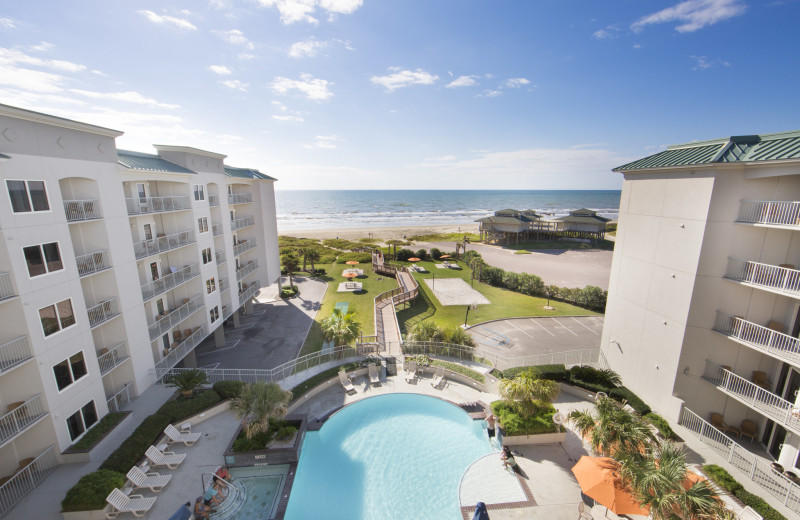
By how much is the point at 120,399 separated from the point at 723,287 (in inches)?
1090

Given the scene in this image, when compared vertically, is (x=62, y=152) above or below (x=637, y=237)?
above

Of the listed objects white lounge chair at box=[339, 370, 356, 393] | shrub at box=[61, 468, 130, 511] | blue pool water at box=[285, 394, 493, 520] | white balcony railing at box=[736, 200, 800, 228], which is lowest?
blue pool water at box=[285, 394, 493, 520]

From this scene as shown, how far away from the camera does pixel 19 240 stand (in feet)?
37.0

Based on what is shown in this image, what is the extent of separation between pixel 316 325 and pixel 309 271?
19012mm

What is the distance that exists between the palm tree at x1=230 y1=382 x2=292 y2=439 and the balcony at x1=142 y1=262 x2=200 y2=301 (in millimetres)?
7981

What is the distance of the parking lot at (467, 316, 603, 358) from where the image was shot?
79.0 feet

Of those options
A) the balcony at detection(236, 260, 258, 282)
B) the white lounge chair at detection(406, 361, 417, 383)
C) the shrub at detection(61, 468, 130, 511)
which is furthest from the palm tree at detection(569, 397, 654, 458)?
the balcony at detection(236, 260, 258, 282)

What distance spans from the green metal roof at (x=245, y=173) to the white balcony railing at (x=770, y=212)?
30.3m

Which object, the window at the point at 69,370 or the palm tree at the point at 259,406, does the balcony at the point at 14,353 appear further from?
the palm tree at the point at 259,406

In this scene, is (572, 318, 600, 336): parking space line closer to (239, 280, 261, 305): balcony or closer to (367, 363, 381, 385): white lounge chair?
A: (367, 363, 381, 385): white lounge chair

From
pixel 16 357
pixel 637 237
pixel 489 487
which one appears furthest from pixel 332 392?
pixel 637 237

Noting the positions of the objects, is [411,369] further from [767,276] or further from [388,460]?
[767,276]

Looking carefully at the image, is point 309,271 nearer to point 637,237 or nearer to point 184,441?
point 184,441

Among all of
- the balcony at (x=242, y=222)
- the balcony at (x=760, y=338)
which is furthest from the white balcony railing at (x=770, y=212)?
the balcony at (x=242, y=222)
